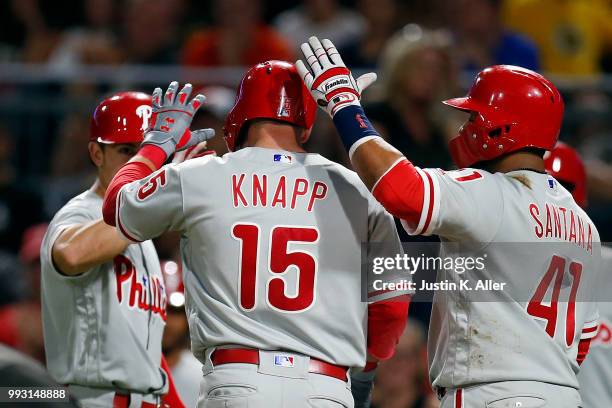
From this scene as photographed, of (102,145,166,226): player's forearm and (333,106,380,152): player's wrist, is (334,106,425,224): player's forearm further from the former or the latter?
(102,145,166,226): player's forearm

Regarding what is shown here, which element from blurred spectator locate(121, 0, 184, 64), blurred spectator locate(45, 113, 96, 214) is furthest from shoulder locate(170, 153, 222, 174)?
blurred spectator locate(121, 0, 184, 64)

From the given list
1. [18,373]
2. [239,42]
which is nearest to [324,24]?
[239,42]

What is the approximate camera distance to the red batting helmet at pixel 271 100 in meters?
4.53

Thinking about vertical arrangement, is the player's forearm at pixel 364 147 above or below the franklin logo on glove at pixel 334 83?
below

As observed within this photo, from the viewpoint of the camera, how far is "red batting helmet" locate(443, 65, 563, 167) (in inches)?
179

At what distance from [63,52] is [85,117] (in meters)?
1.27

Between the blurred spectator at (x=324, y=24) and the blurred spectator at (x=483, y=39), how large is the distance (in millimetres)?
997

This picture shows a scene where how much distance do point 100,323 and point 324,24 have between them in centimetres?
563

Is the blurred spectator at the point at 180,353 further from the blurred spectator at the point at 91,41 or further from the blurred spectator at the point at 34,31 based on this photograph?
the blurred spectator at the point at 34,31

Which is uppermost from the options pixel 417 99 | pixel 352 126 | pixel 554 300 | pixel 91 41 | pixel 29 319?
pixel 91 41

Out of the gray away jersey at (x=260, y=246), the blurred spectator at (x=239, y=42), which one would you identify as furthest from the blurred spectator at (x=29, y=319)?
the gray away jersey at (x=260, y=246)

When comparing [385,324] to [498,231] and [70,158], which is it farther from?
[70,158]

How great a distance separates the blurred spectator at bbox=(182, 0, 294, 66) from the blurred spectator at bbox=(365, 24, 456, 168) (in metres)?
1.59

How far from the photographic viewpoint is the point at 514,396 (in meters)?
4.25
